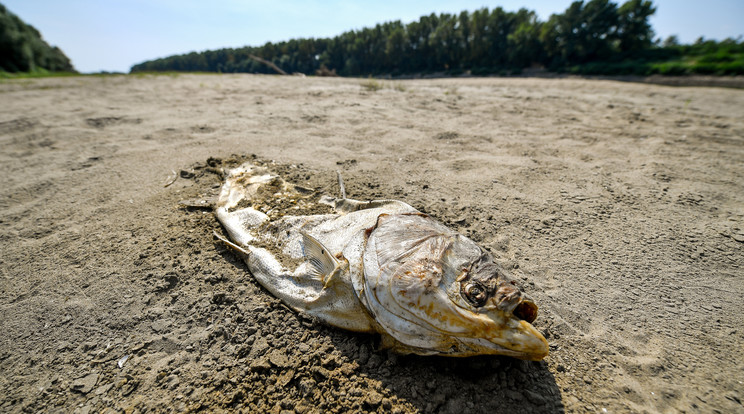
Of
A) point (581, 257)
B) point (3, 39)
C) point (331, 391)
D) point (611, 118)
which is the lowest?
point (331, 391)

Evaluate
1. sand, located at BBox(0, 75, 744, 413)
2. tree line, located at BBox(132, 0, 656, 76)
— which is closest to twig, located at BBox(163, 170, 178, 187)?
sand, located at BBox(0, 75, 744, 413)

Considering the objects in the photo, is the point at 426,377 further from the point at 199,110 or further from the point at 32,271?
the point at 199,110

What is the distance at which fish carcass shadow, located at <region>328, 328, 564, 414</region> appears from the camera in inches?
53.5

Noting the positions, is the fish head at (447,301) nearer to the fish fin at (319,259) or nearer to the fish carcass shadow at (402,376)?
the fish carcass shadow at (402,376)

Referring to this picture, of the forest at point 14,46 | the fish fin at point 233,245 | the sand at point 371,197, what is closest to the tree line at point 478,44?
the forest at point 14,46

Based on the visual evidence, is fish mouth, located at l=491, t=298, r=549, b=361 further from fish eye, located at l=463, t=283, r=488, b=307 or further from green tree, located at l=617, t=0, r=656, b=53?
green tree, located at l=617, t=0, r=656, b=53

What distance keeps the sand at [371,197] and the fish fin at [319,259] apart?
10.6 inches

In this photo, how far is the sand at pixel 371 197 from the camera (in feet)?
4.78

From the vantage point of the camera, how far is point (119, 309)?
1900mm

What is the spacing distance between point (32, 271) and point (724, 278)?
187 inches

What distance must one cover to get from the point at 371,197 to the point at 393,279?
1580mm

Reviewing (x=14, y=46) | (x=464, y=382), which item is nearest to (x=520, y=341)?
(x=464, y=382)

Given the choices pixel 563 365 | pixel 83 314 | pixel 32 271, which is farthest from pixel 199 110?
pixel 563 365

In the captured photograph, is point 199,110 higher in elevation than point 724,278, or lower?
higher
